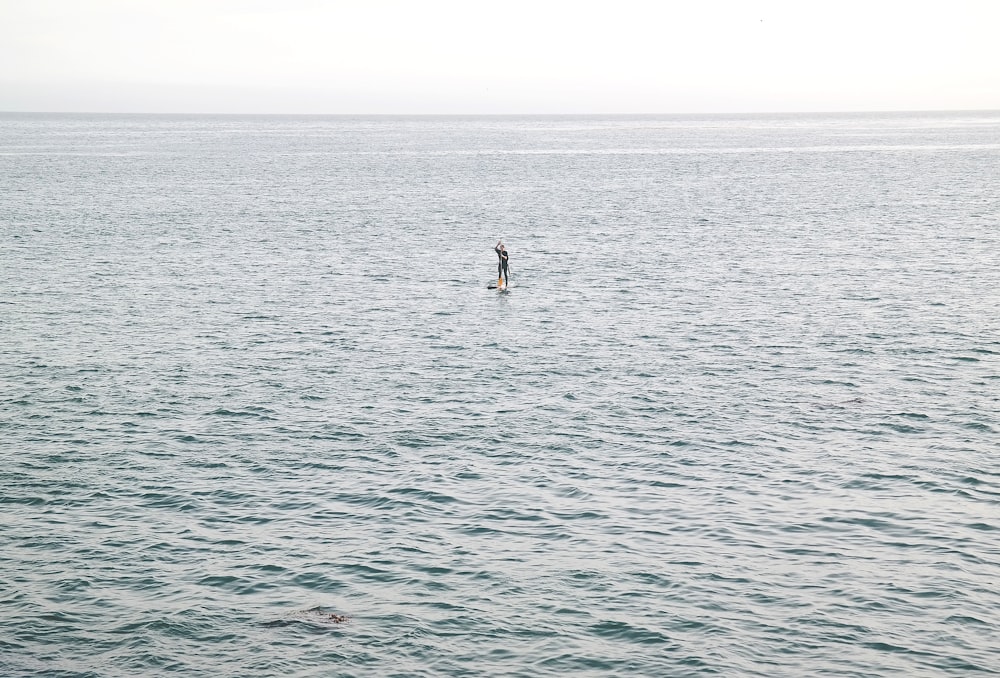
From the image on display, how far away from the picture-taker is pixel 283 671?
82.8 ft

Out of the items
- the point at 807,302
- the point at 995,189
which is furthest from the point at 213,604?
the point at 995,189

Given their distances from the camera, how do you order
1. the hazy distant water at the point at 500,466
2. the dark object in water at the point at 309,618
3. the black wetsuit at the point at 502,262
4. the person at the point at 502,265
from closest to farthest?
the hazy distant water at the point at 500,466, the dark object in water at the point at 309,618, the person at the point at 502,265, the black wetsuit at the point at 502,262

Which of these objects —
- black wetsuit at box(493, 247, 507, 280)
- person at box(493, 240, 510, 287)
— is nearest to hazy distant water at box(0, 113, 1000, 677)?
person at box(493, 240, 510, 287)

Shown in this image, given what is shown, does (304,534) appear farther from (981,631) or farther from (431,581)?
(981,631)

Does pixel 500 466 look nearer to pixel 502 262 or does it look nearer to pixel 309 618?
pixel 309 618

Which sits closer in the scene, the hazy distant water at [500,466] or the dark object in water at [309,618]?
the hazy distant water at [500,466]

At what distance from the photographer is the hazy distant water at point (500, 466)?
2705 centimetres

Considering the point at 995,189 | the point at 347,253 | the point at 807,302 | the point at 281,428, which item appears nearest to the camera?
the point at 281,428

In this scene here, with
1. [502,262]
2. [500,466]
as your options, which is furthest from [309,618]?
[502,262]

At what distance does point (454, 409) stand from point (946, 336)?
27.5m

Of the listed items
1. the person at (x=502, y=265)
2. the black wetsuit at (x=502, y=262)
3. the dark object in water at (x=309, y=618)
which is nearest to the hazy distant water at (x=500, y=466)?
the dark object in water at (x=309, y=618)

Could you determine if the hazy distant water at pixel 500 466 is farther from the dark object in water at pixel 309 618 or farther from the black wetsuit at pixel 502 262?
the black wetsuit at pixel 502 262

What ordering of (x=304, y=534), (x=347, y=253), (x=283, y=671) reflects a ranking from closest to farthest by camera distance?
(x=283, y=671) < (x=304, y=534) < (x=347, y=253)

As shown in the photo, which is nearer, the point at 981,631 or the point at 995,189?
the point at 981,631
